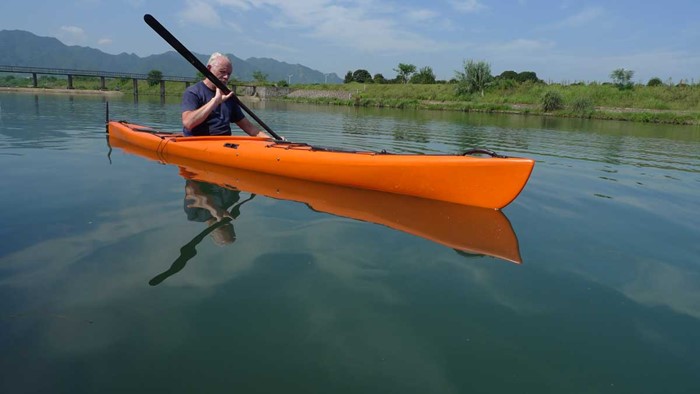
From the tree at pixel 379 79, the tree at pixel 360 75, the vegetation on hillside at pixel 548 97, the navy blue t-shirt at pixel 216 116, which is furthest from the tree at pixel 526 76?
the navy blue t-shirt at pixel 216 116

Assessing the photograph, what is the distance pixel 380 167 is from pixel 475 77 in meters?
42.8

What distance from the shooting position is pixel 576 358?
2057mm

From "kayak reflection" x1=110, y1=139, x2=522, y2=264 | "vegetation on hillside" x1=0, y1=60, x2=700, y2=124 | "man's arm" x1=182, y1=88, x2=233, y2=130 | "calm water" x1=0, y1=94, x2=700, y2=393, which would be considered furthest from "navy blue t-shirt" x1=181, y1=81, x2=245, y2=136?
"vegetation on hillside" x1=0, y1=60, x2=700, y2=124

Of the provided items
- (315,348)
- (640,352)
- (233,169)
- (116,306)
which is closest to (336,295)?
(315,348)

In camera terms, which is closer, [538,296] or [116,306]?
[116,306]

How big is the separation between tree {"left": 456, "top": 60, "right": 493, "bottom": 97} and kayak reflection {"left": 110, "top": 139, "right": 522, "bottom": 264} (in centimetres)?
4187

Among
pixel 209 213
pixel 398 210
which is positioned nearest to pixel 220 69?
pixel 209 213

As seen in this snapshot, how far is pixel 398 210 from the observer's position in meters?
4.33

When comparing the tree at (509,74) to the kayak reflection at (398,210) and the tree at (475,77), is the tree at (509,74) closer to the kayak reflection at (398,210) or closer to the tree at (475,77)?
the tree at (475,77)

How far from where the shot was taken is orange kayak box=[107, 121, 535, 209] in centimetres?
418

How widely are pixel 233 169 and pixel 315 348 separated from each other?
13.8 feet

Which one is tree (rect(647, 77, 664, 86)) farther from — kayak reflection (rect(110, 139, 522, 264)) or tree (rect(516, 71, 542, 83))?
kayak reflection (rect(110, 139, 522, 264))

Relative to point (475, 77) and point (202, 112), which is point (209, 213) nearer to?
point (202, 112)

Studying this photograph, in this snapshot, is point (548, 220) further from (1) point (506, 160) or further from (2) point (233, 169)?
(2) point (233, 169)
